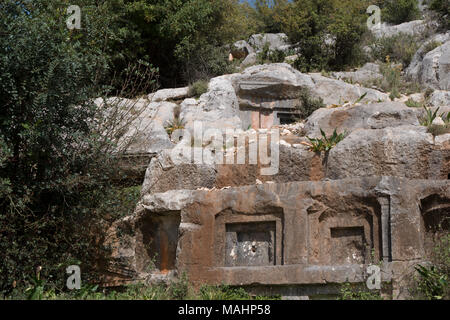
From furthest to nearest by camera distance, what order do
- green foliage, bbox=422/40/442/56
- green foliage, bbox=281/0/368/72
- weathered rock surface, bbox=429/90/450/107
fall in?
green foliage, bbox=281/0/368/72, green foliage, bbox=422/40/442/56, weathered rock surface, bbox=429/90/450/107

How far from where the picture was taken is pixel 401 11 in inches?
1005

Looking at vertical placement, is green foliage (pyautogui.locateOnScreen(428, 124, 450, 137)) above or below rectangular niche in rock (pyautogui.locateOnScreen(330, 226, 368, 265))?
above

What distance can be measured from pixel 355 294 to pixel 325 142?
3.39 meters

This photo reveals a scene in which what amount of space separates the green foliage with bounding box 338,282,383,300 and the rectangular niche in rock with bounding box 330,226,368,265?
3.01ft

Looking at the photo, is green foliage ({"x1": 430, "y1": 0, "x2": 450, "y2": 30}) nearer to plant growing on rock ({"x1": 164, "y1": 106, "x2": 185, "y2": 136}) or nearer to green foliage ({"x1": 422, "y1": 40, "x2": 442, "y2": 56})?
green foliage ({"x1": 422, "y1": 40, "x2": 442, "y2": 56})

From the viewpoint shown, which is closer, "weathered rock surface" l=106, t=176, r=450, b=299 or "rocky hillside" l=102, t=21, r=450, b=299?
"weathered rock surface" l=106, t=176, r=450, b=299

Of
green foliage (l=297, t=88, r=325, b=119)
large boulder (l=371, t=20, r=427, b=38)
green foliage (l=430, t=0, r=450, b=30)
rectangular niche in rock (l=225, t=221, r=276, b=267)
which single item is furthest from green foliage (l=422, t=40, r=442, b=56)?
rectangular niche in rock (l=225, t=221, r=276, b=267)

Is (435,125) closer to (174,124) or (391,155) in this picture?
(391,155)

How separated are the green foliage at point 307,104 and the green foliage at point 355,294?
22.2 feet

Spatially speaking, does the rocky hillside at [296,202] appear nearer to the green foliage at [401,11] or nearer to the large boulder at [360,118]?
the large boulder at [360,118]

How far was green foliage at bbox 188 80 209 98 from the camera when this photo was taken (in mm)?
16859

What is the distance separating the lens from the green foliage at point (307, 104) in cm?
1586

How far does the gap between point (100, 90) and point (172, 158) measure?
1956 millimetres

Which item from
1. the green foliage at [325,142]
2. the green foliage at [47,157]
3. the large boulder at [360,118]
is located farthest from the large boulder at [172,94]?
the green foliage at [325,142]
